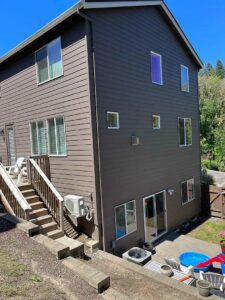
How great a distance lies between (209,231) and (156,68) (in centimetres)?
733

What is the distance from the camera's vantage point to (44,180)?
753 cm

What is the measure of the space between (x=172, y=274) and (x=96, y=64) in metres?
6.21

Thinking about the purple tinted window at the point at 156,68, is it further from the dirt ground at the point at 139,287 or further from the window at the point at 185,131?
the dirt ground at the point at 139,287

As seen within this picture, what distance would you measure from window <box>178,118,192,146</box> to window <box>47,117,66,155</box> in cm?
591

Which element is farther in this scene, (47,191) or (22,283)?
(47,191)

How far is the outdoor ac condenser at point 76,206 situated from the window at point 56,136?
166 centimetres

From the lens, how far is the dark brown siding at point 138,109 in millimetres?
7508

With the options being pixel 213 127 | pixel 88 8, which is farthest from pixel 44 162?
pixel 213 127

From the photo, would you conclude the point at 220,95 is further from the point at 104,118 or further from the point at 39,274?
the point at 39,274

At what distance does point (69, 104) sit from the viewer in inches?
306

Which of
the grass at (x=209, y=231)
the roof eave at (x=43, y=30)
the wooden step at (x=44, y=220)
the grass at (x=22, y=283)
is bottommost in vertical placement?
the grass at (x=209, y=231)

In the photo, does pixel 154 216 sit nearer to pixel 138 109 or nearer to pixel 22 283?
pixel 138 109

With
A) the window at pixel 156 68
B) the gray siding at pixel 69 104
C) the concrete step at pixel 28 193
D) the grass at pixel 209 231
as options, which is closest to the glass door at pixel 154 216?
the grass at pixel 209 231

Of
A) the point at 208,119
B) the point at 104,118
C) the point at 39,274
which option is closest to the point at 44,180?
the point at 104,118
